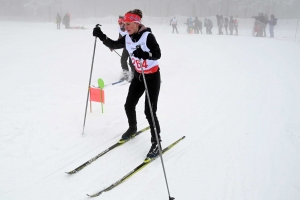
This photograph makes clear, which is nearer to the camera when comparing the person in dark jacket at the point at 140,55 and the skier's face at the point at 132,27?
the person in dark jacket at the point at 140,55

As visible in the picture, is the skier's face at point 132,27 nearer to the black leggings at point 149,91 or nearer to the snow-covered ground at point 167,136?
the black leggings at point 149,91

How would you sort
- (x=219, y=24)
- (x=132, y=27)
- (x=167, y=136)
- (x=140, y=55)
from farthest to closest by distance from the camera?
(x=219, y=24) → (x=167, y=136) → (x=132, y=27) → (x=140, y=55)

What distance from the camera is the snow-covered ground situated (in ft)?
11.4

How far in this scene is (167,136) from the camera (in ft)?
16.1

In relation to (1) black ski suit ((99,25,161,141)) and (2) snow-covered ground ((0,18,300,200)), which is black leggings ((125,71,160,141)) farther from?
(2) snow-covered ground ((0,18,300,200))

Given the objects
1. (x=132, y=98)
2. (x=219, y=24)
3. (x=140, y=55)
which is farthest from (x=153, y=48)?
(x=219, y=24)

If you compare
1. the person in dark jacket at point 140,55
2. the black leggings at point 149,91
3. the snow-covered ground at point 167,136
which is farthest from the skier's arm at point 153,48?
the snow-covered ground at point 167,136

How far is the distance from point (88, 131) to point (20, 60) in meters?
7.60

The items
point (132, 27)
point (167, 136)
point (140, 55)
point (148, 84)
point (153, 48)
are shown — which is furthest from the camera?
point (167, 136)

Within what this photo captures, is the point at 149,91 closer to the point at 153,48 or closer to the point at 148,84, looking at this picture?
the point at 148,84

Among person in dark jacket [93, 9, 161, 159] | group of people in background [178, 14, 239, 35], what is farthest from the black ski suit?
group of people in background [178, 14, 239, 35]

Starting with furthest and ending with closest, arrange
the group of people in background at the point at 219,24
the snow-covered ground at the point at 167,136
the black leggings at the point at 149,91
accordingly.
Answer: the group of people in background at the point at 219,24 → the black leggings at the point at 149,91 → the snow-covered ground at the point at 167,136

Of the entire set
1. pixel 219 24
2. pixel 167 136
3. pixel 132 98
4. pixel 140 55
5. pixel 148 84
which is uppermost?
pixel 219 24

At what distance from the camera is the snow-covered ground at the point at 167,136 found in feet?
11.4
